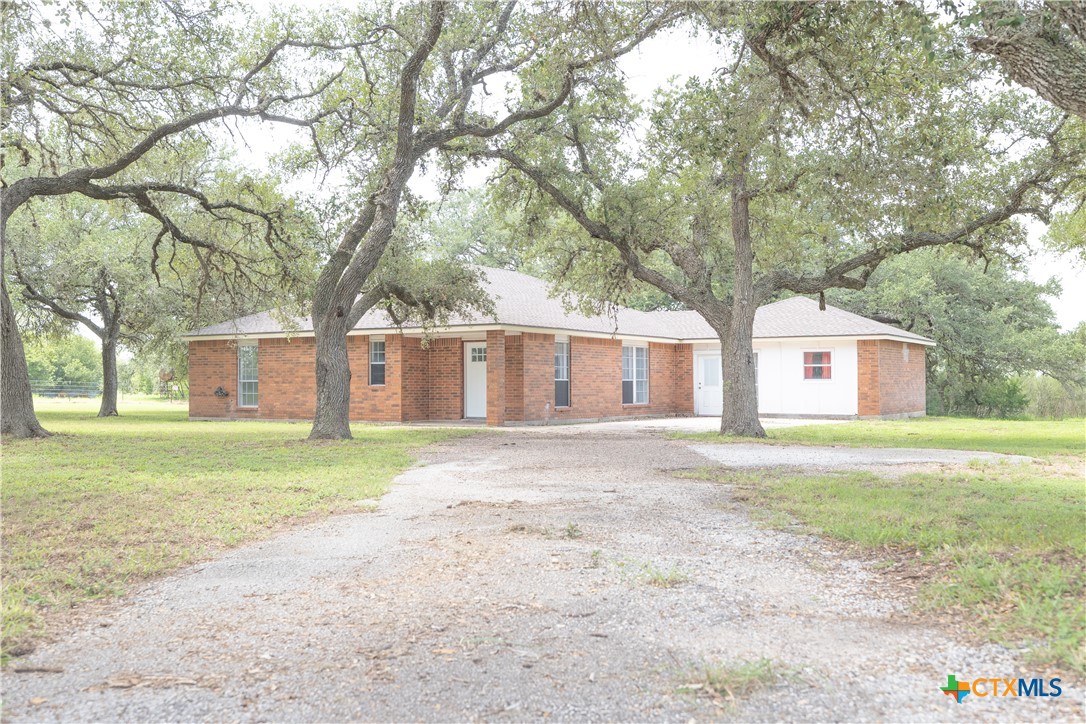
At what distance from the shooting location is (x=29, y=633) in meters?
4.25

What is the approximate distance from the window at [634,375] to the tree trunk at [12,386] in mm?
16207

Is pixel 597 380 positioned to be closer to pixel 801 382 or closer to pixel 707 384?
pixel 707 384

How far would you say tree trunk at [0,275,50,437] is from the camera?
53.4ft

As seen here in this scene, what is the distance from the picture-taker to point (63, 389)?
5556 cm

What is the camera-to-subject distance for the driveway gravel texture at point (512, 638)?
328 centimetres

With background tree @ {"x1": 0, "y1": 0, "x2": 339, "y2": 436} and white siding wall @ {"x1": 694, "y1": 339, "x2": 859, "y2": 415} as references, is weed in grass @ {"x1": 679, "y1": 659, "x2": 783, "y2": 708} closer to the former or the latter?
background tree @ {"x1": 0, "y1": 0, "x2": 339, "y2": 436}

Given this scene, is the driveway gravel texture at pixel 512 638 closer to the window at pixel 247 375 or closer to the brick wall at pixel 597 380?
the brick wall at pixel 597 380

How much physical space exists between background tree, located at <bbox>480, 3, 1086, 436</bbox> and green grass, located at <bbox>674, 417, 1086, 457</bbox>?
5.12ft

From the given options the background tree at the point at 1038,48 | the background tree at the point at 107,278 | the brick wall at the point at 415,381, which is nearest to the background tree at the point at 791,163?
the background tree at the point at 1038,48

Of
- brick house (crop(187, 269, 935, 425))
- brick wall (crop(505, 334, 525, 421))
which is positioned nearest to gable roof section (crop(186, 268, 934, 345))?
brick house (crop(187, 269, 935, 425))

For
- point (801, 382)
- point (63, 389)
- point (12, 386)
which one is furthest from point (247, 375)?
point (63, 389)

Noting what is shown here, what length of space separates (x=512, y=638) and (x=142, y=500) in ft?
19.5

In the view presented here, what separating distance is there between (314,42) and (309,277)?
4.88 metres

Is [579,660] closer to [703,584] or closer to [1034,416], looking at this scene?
[703,584]
